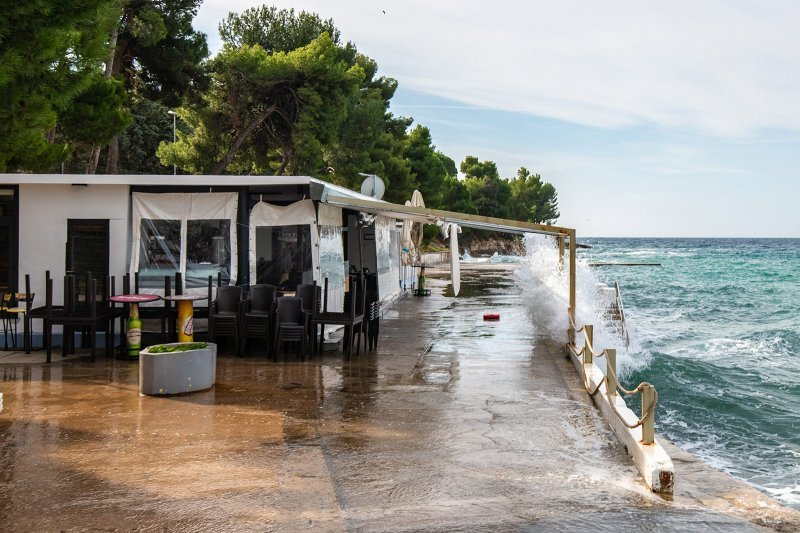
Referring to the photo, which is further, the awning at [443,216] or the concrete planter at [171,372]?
the awning at [443,216]

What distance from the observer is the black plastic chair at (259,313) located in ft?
33.3

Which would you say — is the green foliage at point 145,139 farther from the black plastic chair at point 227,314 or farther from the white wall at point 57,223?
the black plastic chair at point 227,314

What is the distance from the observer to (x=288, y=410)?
286 inches

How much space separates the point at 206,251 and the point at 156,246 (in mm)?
768

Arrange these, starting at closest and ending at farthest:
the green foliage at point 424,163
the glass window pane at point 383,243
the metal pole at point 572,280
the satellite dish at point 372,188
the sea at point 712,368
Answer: the sea at point 712,368 → the metal pole at point 572,280 → the satellite dish at point 372,188 → the glass window pane at point 383,243 → the green foliage at point 424,163

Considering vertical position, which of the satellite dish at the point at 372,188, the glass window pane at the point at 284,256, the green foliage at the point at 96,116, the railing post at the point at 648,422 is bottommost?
the railing post at the point at 648,422

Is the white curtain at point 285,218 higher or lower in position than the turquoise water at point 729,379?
higher

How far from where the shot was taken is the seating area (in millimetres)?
9881

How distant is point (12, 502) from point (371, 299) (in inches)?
284

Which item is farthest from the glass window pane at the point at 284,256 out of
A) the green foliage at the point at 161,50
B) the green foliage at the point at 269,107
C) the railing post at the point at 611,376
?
the green foliage at the point at 269,107

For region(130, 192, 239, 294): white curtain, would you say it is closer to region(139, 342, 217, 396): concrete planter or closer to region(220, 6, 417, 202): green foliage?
region(139, 342, 217, 396): concrete planter

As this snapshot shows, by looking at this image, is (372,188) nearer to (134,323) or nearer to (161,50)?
(134,323)

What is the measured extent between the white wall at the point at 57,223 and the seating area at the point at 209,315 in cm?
25

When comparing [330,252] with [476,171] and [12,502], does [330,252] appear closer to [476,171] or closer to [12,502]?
[12,502]
